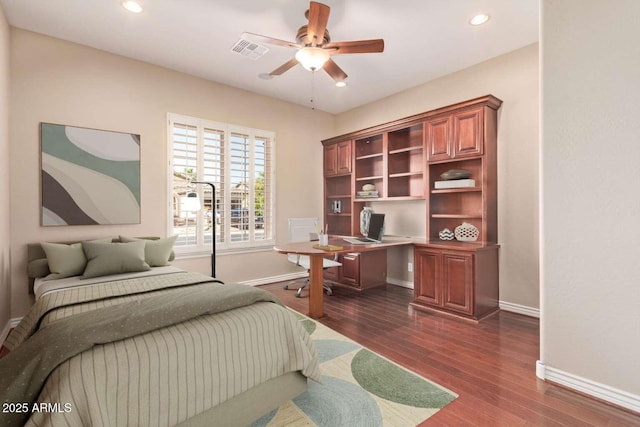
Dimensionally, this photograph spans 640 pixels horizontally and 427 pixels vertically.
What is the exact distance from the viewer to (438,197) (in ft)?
13.6

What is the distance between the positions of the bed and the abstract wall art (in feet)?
4.56

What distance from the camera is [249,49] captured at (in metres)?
3.32

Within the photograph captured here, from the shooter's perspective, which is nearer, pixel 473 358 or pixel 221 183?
pixel 473 358

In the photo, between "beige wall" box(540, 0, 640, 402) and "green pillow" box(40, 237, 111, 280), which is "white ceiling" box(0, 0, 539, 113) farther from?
"green pillow" box(40, 237, 111, 280)

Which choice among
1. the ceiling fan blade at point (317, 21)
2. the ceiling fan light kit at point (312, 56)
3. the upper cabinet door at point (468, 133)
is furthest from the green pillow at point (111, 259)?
the upper cabinet door at point (468, 133)

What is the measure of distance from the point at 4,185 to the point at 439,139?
4.58m

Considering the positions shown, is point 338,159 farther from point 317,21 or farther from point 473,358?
point 473,358

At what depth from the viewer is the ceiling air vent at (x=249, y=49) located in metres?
3.21

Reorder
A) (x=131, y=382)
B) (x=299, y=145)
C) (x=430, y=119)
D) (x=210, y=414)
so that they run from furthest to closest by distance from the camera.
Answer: (x=299, y=145), (x=430, y=119), (x=210, y=414), (x=131, y=382)

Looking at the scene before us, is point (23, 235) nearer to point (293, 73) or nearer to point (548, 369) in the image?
point (293, 73)

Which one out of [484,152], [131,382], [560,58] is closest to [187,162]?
[131,382]

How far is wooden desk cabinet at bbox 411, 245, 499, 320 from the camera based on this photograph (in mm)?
3229

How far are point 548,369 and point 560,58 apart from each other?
213 centimetres

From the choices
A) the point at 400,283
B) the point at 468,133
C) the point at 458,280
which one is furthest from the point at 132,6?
the point at 400,283
